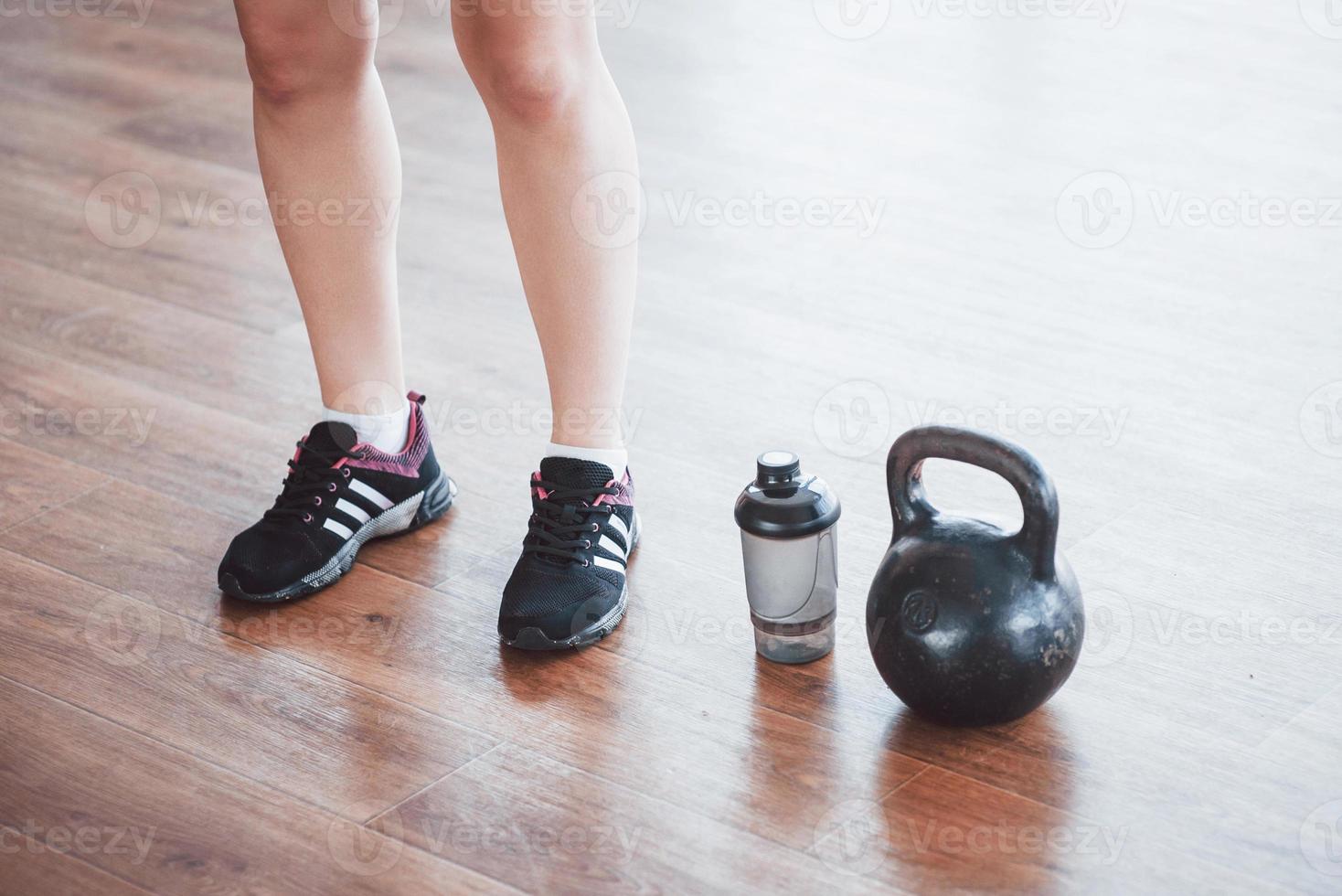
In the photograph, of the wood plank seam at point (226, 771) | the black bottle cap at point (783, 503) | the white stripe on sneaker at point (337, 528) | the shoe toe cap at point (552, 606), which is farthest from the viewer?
the white stripe on sneaker at point (337, 528)

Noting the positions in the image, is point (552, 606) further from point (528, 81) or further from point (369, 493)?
point (528, 81)

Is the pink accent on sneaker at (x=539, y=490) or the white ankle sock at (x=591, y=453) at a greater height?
the white ankle sock at (x=591, y=453)

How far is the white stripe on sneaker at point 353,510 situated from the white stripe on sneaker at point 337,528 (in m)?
0.01

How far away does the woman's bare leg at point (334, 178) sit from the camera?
4.71 ft

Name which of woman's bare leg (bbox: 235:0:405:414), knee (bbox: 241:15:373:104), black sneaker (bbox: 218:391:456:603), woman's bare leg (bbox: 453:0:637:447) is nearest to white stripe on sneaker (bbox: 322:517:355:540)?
black sneaker (bbox: 218:391:456:603)

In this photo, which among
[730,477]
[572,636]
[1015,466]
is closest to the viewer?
[1015,466]

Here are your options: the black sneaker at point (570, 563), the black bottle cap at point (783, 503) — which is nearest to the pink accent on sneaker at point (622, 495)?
the black sneaker at point (570, 563)

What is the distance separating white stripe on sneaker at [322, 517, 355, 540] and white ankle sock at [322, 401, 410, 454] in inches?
3.6

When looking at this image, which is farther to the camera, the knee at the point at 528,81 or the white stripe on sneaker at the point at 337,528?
the white stripe on sneaker at the point at 337,528

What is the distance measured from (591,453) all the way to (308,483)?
0.29m

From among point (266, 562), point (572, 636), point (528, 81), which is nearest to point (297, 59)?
point (528, 81)

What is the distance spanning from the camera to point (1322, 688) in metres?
1.32

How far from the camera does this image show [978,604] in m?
1.21

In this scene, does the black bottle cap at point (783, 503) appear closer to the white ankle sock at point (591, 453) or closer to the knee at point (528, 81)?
the white ankle sock at point (591, 453)
